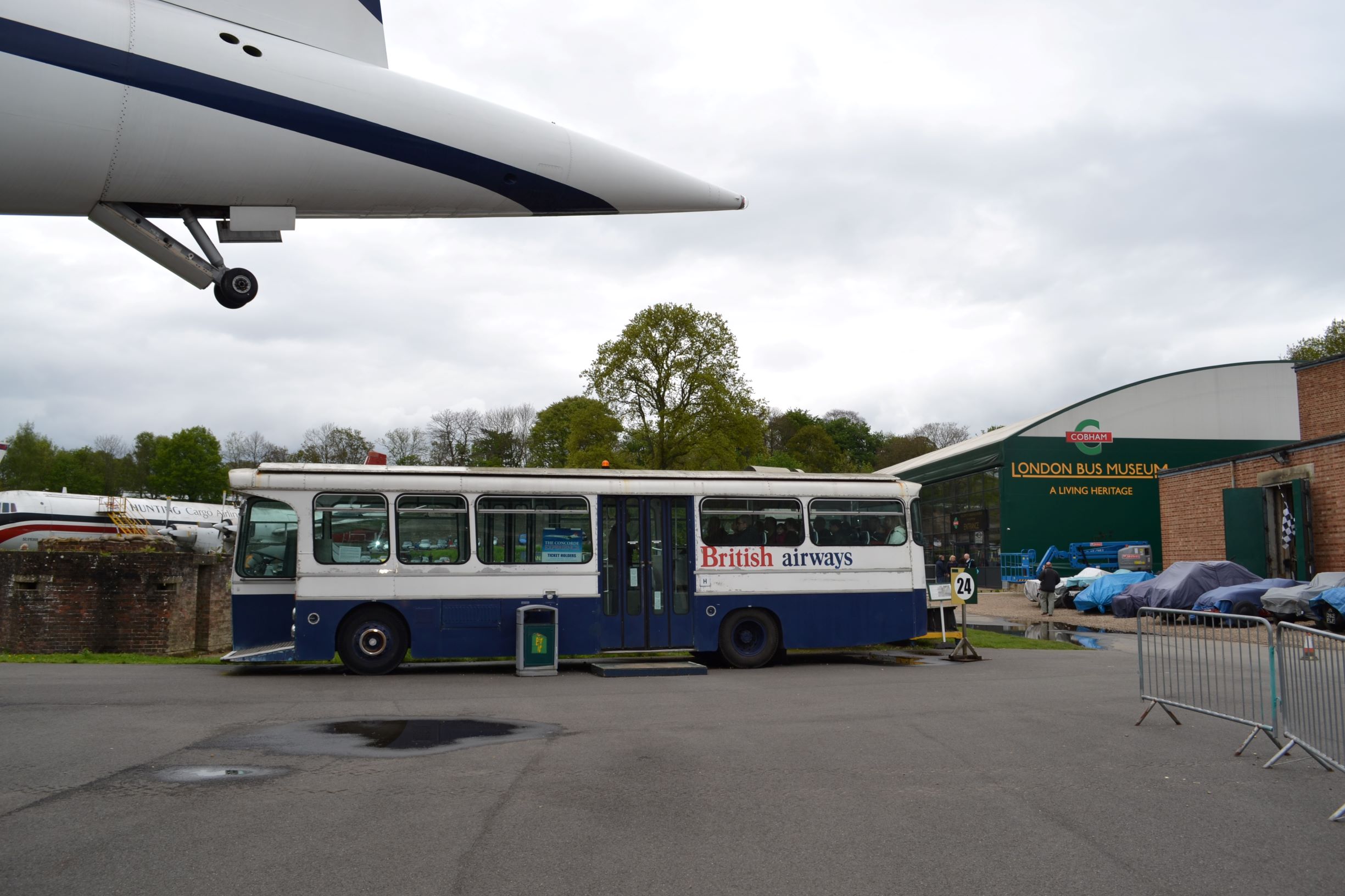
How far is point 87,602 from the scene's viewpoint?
21625mm

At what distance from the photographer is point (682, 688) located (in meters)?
12.8

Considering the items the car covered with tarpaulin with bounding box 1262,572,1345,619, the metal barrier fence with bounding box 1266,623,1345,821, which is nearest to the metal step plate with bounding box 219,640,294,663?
the metal barrier fence with bounding box 1266,623,1345,821

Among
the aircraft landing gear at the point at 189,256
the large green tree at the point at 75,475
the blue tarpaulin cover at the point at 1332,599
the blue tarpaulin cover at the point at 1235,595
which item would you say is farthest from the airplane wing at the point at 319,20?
the large green tree at the point at 75,475

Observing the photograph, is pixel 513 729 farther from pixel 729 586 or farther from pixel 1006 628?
pixel 1006 628

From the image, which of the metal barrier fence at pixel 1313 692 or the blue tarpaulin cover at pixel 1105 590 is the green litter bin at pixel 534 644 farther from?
the blue tarpaulin cover at pixel 1105 590

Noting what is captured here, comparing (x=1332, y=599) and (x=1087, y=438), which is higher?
(x=1087, y=438)

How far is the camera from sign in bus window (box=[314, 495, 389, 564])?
14227 millimetres

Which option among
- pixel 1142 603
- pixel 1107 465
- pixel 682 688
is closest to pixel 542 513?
pixel 682 688

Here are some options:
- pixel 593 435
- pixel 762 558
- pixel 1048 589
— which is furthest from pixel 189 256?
pixel 593 435

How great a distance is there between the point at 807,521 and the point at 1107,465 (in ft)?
115

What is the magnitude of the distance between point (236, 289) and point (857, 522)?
41.9 ft

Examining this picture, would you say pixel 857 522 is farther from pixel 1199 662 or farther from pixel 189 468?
pixel 189 468

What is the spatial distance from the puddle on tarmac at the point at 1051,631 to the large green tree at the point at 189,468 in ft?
219

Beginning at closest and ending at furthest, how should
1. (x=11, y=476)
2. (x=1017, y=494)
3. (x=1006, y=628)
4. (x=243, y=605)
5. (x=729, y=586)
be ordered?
(x=243, y=605)
(x=729, y=586)
(x=1006, y=628)
(x=1017, y=494)
(x=11, y=476)
